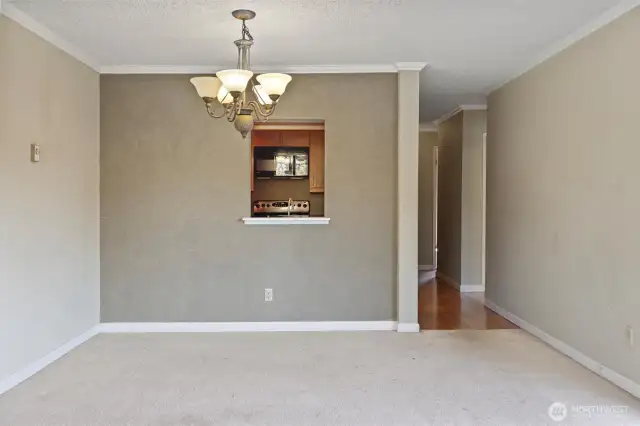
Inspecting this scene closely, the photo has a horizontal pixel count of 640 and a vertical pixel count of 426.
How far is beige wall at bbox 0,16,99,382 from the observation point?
11.0 ft

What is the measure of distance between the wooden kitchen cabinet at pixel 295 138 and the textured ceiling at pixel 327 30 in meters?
2.11

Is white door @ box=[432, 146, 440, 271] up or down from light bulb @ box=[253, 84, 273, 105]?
down

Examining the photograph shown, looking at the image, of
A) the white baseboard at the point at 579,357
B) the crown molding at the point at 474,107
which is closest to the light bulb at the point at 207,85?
the white baseboard at the point at 579,357

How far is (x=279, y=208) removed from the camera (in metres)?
6.86

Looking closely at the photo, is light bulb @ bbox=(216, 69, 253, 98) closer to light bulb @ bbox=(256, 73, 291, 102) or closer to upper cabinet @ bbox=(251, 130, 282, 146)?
light bulb @ bbox=(256, 73, 291, 102)

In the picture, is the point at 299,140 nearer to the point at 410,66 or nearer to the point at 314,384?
the point at 410,66

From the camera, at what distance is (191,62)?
14.9 feet

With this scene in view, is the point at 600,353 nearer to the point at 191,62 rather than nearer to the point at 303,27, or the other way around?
the point at 303,27

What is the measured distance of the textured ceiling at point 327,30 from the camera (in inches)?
127

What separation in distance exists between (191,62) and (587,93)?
10.0ft

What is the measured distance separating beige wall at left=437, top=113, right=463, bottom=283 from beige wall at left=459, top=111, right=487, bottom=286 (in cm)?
7

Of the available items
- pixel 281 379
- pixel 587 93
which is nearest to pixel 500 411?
pixel 281 379

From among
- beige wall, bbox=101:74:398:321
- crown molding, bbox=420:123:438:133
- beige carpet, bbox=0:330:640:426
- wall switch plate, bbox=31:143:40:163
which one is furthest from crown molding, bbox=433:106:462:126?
wall switch plate, bbox=31:143:40:163

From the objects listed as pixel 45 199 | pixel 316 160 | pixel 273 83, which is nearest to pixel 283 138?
pixel 316 160
